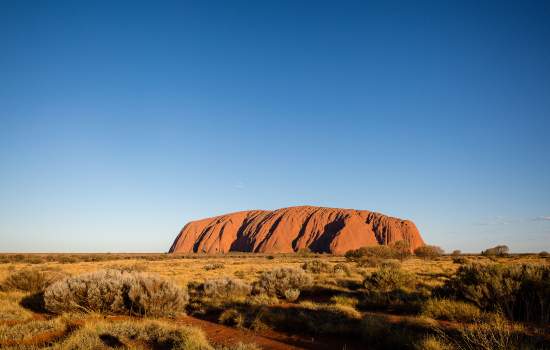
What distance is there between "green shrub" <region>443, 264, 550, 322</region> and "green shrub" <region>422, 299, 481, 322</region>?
54cm

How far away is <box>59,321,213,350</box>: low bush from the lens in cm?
543

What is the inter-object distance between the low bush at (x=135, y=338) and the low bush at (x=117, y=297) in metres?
1.65

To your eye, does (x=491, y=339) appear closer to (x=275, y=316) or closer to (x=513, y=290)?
(x=513, y=290)

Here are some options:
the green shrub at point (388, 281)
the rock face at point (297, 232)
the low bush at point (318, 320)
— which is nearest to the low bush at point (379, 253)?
the green shrub at point (388, 281)

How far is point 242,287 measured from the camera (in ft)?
39.0

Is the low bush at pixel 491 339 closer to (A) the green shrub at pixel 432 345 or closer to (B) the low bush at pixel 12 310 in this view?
(A) the green shrub at pixel 432 345

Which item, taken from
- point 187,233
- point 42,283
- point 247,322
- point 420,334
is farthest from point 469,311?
point 187,233

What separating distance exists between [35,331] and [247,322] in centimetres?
423

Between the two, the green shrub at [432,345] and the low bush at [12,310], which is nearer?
the green shrub at [432,345]

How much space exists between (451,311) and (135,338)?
6.60 m

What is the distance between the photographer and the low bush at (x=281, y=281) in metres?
12.0

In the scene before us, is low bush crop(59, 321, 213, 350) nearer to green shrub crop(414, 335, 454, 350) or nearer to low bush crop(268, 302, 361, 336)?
low bush crop(268, 302, 361, 336)

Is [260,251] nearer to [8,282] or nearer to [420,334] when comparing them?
[8,282]

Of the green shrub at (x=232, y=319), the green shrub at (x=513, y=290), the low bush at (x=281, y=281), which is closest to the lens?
the green shrub at (x=513, y=290)
